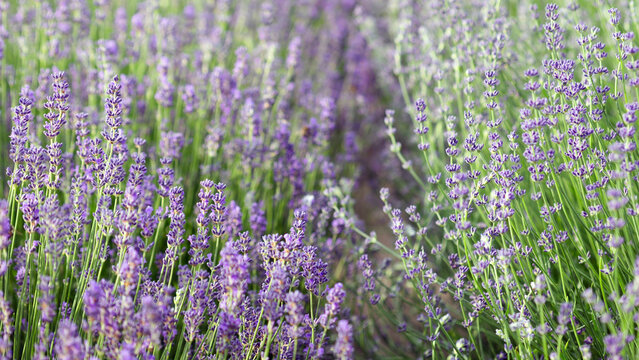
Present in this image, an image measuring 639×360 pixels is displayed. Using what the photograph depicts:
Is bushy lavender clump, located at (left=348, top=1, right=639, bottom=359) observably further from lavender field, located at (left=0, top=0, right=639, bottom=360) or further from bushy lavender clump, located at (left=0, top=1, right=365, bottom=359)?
bushy lavender clump, located at (left=0, top=1, right=365, bottom=359)

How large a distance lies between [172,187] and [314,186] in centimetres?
127

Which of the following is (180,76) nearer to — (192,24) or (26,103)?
(192,24)

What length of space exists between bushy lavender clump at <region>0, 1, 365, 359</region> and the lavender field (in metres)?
0.01

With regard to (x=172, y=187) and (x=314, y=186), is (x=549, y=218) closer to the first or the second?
(x=172, y=187)

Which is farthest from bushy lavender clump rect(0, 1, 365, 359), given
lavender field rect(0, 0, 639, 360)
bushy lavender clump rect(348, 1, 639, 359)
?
bushy lavender clump rect(348, 1, 639, 359)

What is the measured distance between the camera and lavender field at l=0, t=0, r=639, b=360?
5.03 ft

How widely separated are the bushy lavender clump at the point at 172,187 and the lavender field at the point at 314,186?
0.04 ft

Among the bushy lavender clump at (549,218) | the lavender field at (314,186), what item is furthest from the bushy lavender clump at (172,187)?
the bushy lavender clump at (549,218)

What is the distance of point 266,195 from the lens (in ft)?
8.50

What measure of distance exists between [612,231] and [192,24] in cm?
292

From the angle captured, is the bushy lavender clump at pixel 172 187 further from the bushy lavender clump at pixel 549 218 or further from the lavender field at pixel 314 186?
the bushy lavender clump at pixel 549 218

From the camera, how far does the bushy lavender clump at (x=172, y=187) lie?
1.48 m

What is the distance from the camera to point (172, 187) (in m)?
1.86

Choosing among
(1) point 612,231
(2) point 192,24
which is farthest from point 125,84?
(1) point 612,231
